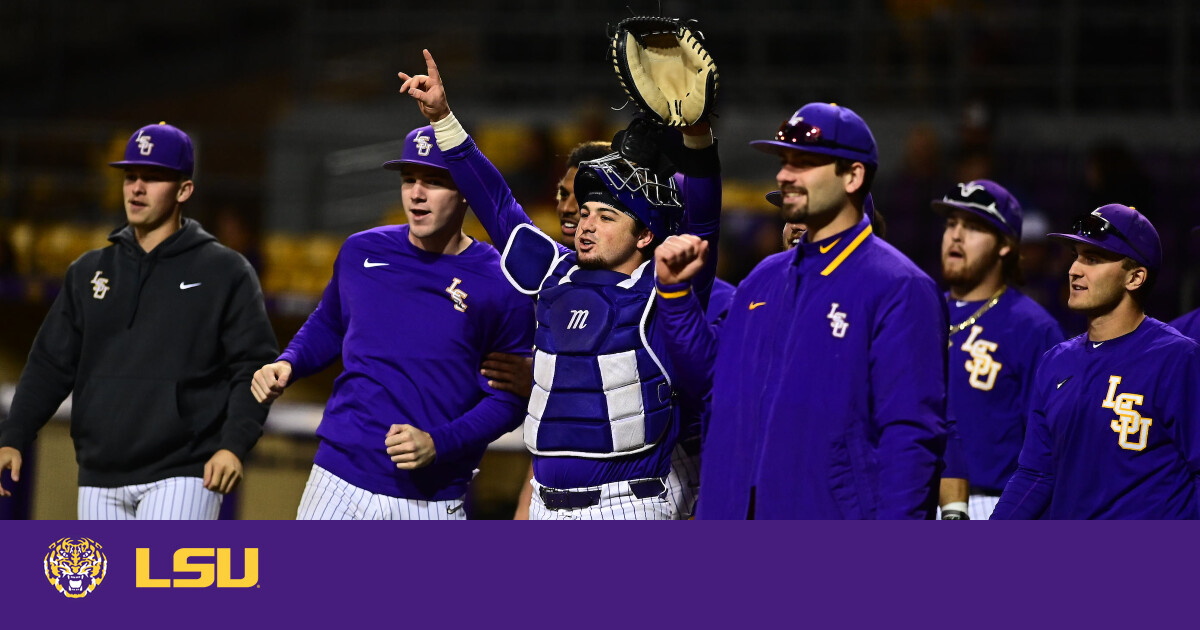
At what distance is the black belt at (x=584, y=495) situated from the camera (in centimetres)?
412

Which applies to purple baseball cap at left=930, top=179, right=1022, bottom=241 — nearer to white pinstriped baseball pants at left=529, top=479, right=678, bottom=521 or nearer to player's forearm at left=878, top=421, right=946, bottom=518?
white pinstriped baseball pants at left=529, top=479, right=678, bottom=521

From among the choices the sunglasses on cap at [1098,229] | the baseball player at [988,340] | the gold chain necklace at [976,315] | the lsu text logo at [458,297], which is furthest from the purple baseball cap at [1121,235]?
the lsu text logo at [458,297]

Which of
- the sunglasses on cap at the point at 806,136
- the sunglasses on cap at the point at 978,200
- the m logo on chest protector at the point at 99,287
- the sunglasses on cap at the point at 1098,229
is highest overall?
the sunglasses on cap at the point at 806,136

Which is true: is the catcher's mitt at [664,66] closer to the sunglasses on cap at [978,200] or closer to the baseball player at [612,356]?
the baseball player at [612,356]

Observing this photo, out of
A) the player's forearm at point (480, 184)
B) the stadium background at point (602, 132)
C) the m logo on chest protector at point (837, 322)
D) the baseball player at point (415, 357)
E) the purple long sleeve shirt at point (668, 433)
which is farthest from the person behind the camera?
the stadium background at point (602, 132)

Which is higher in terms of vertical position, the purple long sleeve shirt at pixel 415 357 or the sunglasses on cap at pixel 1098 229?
the sunglasses on cap at pixel 1098 229

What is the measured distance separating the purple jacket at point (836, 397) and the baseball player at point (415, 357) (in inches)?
51.0

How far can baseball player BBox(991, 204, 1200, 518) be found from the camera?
165 inches

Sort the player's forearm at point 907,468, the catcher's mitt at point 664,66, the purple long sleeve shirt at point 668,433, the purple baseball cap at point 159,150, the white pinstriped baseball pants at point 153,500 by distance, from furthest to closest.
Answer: the purple baseball cap at point 159,150 → the white pinstriped baseball pants at point 153,500 → the purple long sleeve shirt at point 668,433 → the catcher's mitt at point 664,66 → the player's forearm at point 907,468

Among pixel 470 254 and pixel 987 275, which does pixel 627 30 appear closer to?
pixel 470 254
